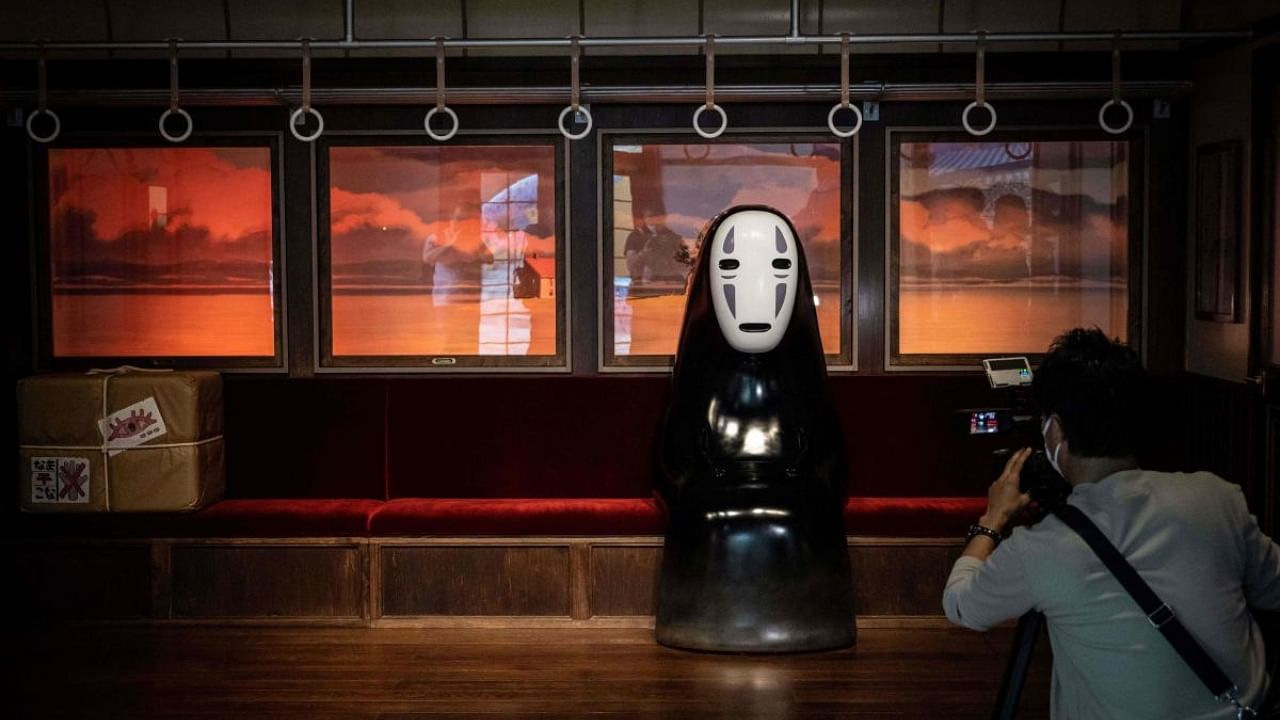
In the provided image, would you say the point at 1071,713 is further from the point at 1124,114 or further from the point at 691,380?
the point at 1124,114

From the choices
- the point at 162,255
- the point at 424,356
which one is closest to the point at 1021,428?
the point at 424,356

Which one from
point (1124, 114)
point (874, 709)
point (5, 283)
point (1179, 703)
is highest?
point (1124, 114)

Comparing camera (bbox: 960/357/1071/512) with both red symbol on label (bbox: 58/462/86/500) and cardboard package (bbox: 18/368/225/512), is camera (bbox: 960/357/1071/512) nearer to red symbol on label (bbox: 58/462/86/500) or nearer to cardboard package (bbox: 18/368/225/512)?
cardboard package (bbox: 18/368/225/512)

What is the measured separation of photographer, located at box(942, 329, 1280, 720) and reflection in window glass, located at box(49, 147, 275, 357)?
152 inches

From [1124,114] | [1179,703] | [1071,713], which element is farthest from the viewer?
[1124,114]

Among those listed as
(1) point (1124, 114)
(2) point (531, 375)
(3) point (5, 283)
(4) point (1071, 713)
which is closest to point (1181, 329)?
(1) point (1124, 114)

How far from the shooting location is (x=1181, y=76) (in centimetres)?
477

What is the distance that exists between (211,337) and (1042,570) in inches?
161

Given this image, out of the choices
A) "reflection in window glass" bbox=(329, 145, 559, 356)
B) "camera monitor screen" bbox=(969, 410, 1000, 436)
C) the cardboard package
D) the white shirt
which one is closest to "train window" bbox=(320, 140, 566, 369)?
"reflection in window glass" bbox=(329, 145, 559, 356)

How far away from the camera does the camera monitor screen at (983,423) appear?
2.27 meters

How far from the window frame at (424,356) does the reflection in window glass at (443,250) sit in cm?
3

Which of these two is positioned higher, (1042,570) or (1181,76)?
(1181,76)

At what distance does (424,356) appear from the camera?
4.97 metres

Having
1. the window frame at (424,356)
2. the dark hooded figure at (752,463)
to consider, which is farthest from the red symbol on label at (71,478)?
the dark hooded figure at (752,463)
